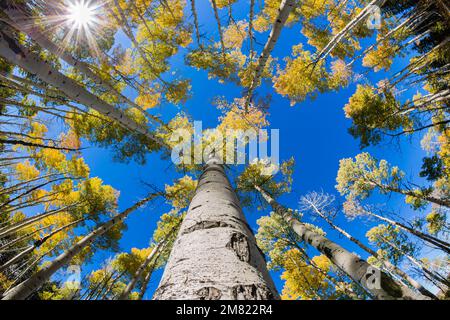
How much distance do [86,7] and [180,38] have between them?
10.4 ft

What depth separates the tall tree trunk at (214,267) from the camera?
0.76 m

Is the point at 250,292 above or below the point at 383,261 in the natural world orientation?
above

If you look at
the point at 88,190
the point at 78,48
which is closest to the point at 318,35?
the point at 78,48

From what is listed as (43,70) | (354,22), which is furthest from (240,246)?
(354,22)

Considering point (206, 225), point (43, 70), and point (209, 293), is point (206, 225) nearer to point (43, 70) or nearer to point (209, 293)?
point (209, 293)

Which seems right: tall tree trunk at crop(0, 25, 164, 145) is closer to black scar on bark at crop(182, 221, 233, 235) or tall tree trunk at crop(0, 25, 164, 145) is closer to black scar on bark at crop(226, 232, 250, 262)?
black scar on bark at crop(182, 221, 233, 235)

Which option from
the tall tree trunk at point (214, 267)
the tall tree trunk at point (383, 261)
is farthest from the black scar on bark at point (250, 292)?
the tall tree trunk at point (383, 261)
